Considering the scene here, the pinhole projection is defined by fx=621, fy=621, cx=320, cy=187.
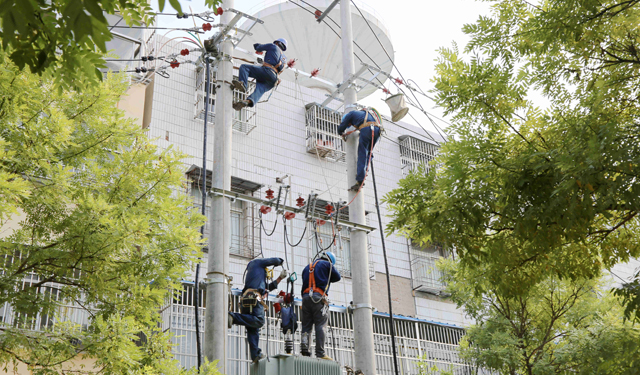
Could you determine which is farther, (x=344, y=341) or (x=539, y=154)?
(x=344, y=341)

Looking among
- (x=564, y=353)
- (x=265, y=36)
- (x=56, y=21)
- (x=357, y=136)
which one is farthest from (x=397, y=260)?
(x=56, y=21)

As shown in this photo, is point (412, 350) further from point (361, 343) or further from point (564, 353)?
point (361, 343)

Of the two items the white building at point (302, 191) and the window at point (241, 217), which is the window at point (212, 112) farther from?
the window at point (241, 217)

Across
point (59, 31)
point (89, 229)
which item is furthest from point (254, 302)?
point (59, 31)

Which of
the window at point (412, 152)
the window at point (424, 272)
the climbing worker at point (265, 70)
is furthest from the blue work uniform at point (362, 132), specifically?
the window at point (412, 152)

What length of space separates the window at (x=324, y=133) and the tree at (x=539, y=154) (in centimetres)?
1151

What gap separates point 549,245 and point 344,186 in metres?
13.3

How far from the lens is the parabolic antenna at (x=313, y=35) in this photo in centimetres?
2364

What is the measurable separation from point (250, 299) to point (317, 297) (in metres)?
1.24

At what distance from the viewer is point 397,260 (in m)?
20.2

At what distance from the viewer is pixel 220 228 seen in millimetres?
9891

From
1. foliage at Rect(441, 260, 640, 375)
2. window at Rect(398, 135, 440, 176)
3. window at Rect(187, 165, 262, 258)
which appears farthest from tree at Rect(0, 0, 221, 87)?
window at Rect(398, 135, 440, 176)

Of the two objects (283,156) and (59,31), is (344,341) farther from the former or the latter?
(59,31)

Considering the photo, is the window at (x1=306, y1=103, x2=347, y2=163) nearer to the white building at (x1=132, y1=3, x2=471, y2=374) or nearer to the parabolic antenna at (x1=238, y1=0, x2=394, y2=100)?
the white building at (x1=132, y1=3, x2=471, y2=374)
